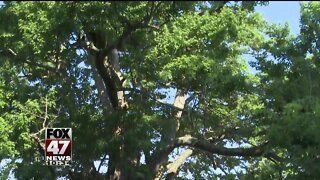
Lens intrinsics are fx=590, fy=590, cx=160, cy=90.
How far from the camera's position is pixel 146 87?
1684 cm

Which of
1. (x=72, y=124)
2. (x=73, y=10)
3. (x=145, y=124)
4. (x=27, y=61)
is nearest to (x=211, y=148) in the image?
(x=145, y=124)

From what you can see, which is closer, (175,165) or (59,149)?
(59,149)

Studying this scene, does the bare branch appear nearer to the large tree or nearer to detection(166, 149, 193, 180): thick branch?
the large tree

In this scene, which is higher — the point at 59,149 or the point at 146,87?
the point at 146,87

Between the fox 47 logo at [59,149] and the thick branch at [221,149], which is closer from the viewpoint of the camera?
the fox 47 logo at [59,149]

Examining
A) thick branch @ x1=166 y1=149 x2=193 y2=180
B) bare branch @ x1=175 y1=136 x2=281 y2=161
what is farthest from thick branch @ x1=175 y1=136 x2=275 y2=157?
thick branch @ x1=166 y1=149 x2=193 y2=180

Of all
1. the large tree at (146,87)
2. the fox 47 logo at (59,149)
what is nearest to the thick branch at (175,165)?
the large tree at (146,87)

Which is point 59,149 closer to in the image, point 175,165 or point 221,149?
point 221,149

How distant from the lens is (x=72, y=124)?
54.7ft

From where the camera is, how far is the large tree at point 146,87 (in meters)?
13.0

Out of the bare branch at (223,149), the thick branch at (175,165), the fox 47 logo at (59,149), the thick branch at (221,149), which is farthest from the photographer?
the thick branch at (175,165)

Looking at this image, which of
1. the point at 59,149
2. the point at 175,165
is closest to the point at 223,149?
the point at 175,165

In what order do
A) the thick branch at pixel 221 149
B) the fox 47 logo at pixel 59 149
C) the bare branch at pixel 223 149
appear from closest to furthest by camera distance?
the fox 47 logo at pixel 59 149, the bare branch at pixel 223 149, the thick branch at pixel 221 149

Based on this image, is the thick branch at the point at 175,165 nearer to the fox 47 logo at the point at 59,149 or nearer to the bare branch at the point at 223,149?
the bare branch at the point at 223,149
